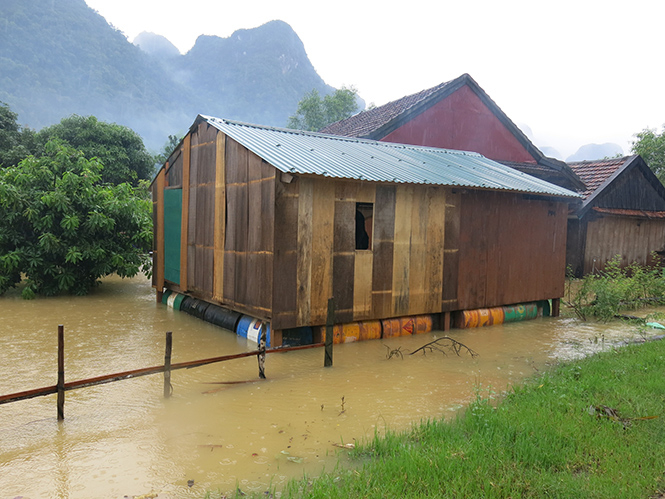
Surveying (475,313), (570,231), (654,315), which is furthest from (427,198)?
(570,231)

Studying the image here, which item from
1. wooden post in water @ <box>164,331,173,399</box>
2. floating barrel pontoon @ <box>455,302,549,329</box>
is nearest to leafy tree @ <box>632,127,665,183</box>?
floating barrel pontoon @ <box>455,302,549,329</box>

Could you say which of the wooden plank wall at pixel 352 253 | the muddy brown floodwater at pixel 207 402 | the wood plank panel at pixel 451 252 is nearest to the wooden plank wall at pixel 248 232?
the wooden plank wall at pixel 352 253

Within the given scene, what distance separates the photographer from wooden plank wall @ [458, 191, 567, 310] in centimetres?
1100

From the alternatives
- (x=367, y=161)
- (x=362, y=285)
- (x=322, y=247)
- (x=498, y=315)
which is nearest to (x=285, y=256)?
(x=322, y=247)

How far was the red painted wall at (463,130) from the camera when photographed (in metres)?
18.2

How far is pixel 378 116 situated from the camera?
19.5 meters

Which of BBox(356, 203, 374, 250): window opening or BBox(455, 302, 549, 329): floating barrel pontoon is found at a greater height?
BBox(356, 203, 374, 250): window opening

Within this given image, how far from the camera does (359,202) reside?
945 cm

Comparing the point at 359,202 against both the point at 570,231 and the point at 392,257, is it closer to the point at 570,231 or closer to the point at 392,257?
the point at 392,257

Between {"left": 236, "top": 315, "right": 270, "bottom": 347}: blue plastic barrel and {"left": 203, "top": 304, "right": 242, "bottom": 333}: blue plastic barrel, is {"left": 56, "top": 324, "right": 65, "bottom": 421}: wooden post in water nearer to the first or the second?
{"left": 236, "top": 315, "right": 270, "bottom": 347}: blue plastic barrel

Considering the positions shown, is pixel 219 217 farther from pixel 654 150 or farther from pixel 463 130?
pixel 654 150

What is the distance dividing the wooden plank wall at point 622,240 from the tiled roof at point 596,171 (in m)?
1.28

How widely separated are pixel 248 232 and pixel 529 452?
6050 mm

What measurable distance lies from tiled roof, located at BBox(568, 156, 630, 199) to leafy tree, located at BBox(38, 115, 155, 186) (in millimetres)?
20906
